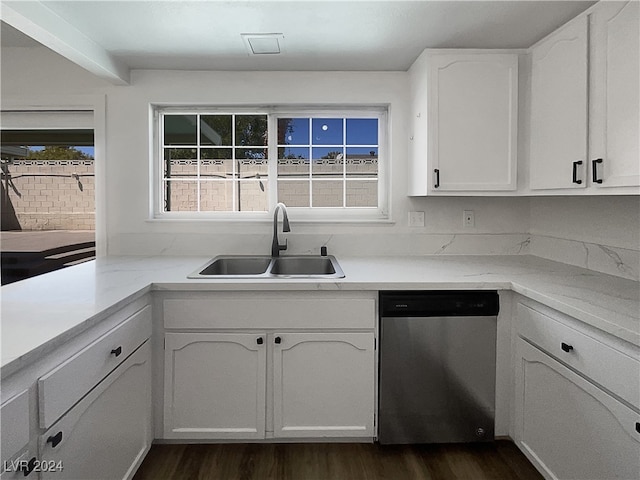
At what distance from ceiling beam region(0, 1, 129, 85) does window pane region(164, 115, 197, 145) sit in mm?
384

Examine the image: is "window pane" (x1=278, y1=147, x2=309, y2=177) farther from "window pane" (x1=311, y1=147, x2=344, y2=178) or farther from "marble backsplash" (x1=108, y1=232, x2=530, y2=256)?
"marble backsplash" (x1=108, y1=232, x2=530, y2=256)

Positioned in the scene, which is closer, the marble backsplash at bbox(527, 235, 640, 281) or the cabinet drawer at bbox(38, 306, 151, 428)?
the cabinet drawer at bbox(38, 306, 151, 428)

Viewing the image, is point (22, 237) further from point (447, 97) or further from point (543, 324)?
point (543, 324)

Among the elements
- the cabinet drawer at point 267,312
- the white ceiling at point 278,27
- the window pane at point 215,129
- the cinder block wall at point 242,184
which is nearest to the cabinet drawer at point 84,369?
the cabinet drawer at point 267,312

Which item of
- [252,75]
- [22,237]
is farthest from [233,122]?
[22,237]

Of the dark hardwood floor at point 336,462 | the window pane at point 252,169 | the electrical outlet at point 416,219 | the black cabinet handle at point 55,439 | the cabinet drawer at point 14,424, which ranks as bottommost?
the dark hardwood floor at point 336,462

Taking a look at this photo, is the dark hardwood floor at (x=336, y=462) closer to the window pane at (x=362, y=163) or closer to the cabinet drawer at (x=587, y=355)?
the cabinet drawer at (x=587, y=355)

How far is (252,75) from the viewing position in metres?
2.81

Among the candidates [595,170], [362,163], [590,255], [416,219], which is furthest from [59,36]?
[590,255]

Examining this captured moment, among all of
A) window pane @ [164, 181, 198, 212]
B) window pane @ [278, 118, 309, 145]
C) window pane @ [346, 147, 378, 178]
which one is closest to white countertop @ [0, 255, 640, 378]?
window pane @ [164, 181, 198, 212]

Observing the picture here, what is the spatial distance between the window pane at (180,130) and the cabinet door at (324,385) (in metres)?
1.53

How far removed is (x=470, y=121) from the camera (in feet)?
7.96

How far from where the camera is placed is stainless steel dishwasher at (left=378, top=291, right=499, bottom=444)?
2098 millimetres

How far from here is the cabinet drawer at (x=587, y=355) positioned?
1.34 m
